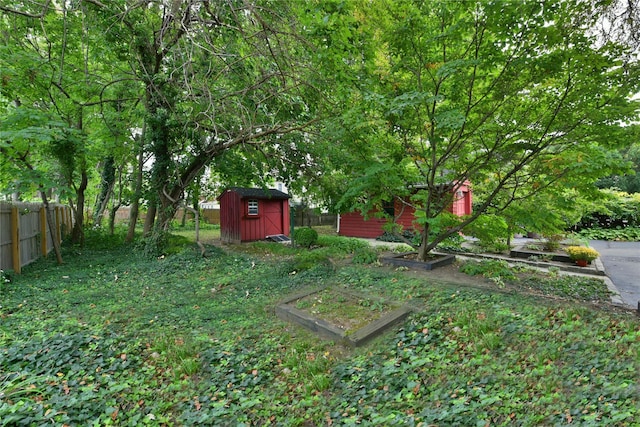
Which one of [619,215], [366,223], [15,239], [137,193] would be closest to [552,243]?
[366,223]

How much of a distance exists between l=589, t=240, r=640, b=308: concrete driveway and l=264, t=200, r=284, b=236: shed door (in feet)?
35.7

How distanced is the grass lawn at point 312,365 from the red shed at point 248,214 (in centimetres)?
723

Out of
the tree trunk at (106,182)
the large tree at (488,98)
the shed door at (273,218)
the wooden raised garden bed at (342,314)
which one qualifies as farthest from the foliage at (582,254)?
the tree trunk at (106,182)

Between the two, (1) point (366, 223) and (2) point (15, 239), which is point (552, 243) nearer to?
(1) point (366, 223)

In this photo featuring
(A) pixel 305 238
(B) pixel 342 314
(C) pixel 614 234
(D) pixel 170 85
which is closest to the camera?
(B) pixel 342 314

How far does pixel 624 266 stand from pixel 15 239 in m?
14.9

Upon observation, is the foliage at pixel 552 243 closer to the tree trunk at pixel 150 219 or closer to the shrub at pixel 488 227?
the shrub at pixel 488 227

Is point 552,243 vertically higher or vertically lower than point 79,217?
lower

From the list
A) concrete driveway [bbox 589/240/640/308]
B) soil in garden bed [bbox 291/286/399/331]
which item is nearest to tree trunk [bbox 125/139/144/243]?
→ soil in garden bed [bbox 291/286/399/331]

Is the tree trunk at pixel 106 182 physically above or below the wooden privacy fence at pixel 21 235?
above

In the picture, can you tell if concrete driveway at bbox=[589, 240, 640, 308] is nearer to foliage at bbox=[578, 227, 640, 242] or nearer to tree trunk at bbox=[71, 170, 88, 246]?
foliage at bbox=[578, 227, 640, 242]

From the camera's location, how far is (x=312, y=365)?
9.94ft

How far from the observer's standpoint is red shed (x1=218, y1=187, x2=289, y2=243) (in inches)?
476

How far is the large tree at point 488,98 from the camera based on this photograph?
4.15 meters
